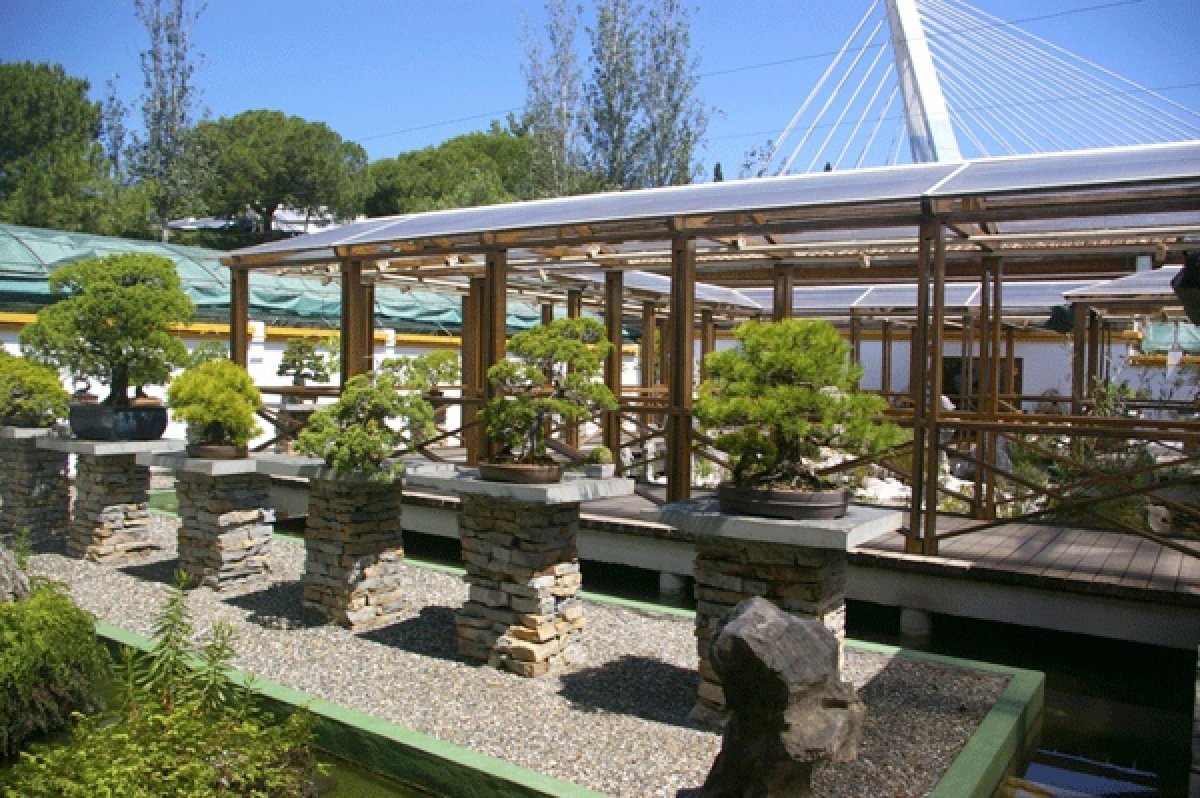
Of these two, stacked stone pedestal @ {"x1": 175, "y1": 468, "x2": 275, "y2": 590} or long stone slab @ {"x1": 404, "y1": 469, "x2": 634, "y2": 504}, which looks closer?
long stone slab @ {"x1": 404, "y1": 469, "x2": 634, "y2": 504}

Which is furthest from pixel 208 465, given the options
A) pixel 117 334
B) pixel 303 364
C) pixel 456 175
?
pixel 456 175

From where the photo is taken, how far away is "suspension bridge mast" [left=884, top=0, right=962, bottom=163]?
15578mm

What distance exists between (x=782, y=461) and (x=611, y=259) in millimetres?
5005

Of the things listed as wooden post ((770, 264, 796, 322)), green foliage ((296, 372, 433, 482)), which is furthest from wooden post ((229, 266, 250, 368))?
wooden post ((770, 264, 796, 322))

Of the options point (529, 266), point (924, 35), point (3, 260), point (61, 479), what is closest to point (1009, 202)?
point (529, 266)

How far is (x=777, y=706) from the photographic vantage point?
369 centimetres

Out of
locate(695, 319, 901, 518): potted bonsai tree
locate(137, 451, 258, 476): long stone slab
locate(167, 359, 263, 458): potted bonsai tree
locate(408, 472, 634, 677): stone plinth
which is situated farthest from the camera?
locate(167, 359, 263, 458): potted bonsai tree

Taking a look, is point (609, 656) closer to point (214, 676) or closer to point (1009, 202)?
point (214, 676)

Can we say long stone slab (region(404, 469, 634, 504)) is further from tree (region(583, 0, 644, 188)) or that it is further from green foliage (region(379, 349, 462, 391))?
tree (region(583, 0, 644, 188))

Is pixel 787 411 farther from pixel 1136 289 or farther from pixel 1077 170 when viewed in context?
pixel 1136 289

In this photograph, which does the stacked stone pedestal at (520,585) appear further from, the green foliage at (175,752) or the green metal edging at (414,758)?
the green foliage at (175,752)

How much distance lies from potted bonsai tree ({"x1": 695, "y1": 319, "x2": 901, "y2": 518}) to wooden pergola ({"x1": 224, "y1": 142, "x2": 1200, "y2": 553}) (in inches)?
60.6

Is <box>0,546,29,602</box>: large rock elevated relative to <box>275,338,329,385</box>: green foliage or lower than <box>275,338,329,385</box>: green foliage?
lower

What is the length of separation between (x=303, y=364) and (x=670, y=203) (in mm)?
7682
